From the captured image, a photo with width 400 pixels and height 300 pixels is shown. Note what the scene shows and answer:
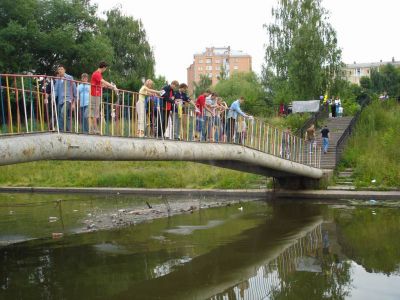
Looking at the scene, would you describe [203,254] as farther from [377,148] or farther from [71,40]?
[71,40]

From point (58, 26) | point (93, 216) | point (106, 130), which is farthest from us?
point (58, 26)

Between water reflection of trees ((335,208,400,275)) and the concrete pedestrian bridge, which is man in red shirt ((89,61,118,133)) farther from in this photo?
water reflection of trees ((335,208,400,275))

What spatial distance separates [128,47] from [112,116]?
36.2m

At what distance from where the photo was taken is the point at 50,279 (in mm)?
8367

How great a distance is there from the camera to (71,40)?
129 ft

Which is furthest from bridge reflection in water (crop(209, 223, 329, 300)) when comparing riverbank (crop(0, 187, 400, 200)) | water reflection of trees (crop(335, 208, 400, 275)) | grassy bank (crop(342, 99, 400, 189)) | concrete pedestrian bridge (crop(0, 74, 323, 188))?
grassy bank (crop(342, 99, 400, 189))

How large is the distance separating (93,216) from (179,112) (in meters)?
5.46

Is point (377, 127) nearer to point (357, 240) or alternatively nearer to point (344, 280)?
point (357, 240)

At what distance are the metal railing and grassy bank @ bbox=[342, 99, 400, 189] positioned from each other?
17.3ft

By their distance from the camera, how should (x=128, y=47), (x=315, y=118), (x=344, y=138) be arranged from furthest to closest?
(x=128, y=47) → (x=315, y=118) → (x=344, y=138)

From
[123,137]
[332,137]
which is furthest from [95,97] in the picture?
[332,137]

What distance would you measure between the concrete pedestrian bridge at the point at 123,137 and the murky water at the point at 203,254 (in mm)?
1925

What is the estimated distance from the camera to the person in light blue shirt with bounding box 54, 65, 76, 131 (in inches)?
368

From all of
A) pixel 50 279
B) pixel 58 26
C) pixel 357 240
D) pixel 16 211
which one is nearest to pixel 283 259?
pixel 357 240
